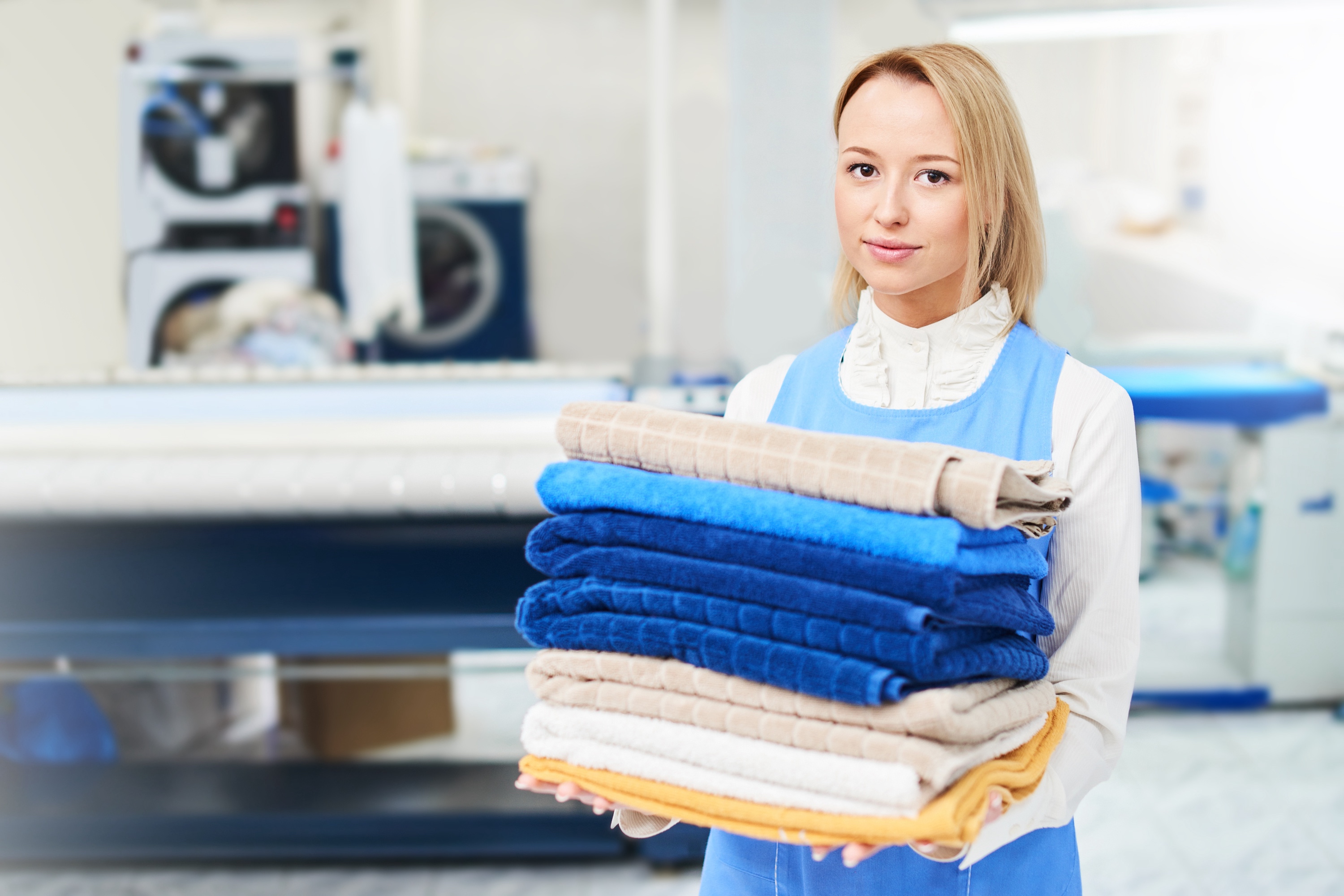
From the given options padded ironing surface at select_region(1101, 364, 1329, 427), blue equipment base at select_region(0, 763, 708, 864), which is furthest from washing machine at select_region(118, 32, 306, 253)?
padded ironing surface at select_region(1101, 364, 1329, 427)

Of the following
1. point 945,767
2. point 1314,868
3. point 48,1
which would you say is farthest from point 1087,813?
point 48,1

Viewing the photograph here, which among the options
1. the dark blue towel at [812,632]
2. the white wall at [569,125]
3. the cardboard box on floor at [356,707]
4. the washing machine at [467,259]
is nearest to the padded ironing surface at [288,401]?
the cardboard box on floor at [356,707]

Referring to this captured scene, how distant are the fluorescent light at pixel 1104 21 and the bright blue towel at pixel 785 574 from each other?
2.21 metres

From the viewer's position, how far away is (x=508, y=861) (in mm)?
2357

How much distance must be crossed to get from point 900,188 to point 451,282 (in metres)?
5.10

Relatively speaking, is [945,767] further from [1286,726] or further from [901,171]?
[1286,726]

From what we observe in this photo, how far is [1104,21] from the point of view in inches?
111

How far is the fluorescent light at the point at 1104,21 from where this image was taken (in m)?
2.74

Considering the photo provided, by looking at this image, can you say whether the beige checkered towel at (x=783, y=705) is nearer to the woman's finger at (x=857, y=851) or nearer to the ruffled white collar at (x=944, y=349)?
the woman's finger at (x=857, y=851)

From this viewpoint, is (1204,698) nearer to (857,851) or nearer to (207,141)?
(857,851)

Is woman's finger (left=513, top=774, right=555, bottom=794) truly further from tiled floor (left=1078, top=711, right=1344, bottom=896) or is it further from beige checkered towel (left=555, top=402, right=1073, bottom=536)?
tiled floor (left=1078, top=711, right=1344, bottom=896)

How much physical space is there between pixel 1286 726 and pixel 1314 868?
0.73 m

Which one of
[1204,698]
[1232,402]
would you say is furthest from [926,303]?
[1204,698]

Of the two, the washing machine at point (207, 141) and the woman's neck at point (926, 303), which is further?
the washing machine at point (207, 141)
